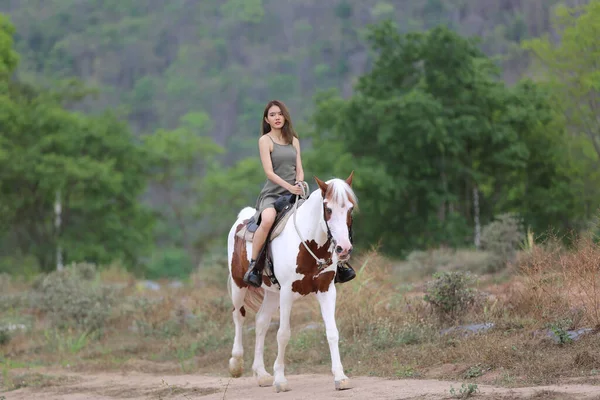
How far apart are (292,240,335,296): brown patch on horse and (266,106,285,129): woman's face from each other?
1.62 meters

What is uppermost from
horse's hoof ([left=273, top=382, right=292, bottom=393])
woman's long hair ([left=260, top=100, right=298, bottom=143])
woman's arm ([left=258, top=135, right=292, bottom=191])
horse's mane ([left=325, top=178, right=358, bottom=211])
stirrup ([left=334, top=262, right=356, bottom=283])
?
woman's long hair ([left=260, top=100, right=298, bottom=143])

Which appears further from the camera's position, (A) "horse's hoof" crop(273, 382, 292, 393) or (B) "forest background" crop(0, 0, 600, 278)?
(B) "forest background" crop(0, 0, 600, 278)

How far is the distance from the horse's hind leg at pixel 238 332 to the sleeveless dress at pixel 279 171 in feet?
4.75

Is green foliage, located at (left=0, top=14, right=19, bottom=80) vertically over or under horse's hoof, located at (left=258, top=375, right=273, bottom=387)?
over

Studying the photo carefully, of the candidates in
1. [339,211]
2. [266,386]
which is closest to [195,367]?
[266,386]

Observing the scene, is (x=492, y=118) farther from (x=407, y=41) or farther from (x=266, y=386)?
(x=266, y=386)

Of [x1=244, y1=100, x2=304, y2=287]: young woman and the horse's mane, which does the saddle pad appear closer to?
[x1=244, y1=100, x2=304, y2=287]: young woman

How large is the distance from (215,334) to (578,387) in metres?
9.29

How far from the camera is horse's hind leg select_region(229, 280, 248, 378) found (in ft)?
38.9

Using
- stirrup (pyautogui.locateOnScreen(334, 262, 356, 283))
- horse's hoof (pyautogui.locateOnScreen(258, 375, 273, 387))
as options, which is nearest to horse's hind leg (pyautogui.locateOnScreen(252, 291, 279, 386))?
horse's hoof (pyautogui.locateOnScreen(258, 375, 273, 387))

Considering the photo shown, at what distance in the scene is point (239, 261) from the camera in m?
11.7

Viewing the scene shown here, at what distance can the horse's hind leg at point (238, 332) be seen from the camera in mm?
11867

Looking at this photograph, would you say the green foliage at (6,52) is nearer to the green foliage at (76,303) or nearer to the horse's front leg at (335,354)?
the green foliage at (76,303)

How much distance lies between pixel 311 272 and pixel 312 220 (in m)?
0.58
